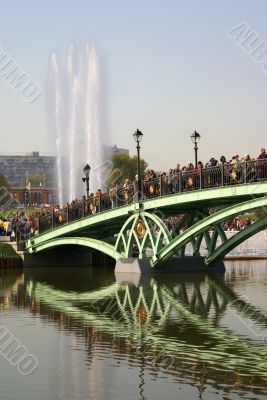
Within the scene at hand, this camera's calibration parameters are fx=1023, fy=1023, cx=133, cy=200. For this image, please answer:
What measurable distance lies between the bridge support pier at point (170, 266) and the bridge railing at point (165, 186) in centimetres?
292

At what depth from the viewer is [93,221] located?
173 feet

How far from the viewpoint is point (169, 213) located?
49938mm

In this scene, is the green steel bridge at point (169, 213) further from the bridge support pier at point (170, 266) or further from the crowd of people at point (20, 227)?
the crowd of people at point (20, 227)

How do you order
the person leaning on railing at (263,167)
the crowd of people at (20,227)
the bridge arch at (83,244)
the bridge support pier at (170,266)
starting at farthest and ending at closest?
the crowd of people at (20,227) < the bridge arch at (83,244) < the bridge support pier at (170,266) < the person leaning on railing at (263,167)

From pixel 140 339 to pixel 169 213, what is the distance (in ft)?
78.4

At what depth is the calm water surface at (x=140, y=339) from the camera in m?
19.8

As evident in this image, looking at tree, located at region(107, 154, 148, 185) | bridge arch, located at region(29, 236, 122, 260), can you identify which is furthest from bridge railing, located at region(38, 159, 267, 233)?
tree, located at region(107, 154, 148, 185)

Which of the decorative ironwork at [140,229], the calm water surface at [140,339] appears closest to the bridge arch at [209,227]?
the decorative ironwork at [140,229]

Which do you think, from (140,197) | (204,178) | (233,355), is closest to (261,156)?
(204,178)

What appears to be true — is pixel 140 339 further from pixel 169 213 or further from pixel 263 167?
pixel 169 213

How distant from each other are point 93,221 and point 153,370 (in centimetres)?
3135

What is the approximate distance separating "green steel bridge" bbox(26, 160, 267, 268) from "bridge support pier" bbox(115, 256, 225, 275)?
377 mm

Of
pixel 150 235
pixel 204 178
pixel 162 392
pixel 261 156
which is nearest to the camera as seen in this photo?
pixel 162 392

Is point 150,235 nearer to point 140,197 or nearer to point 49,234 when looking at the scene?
point 140,197
